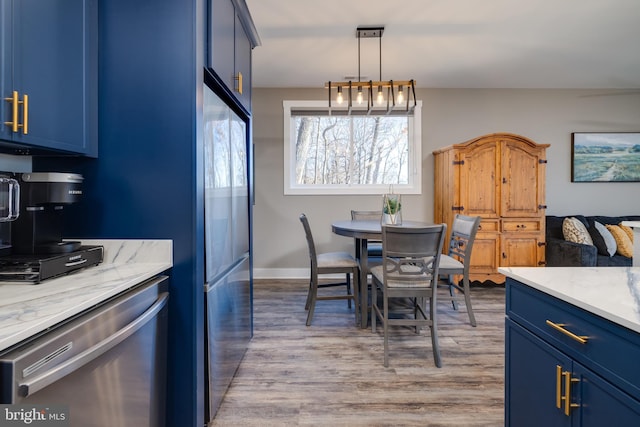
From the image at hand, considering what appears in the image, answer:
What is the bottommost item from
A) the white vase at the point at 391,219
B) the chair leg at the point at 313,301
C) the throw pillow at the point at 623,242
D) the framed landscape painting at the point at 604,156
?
the chair leg at the point at 313,301

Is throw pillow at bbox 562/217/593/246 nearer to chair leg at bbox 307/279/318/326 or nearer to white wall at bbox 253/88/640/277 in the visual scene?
white wall at bbox 253/88/640/277

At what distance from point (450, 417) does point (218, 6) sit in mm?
2425

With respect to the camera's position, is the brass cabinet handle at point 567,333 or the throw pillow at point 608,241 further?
the throw pillow at point 608,241

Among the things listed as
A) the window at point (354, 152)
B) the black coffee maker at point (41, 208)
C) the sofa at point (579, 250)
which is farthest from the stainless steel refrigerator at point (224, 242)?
the sofa at point (579, 250)

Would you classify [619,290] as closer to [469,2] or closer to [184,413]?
[184,413]

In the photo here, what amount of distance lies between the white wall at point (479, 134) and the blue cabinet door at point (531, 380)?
10.6ft

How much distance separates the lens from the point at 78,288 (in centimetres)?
102

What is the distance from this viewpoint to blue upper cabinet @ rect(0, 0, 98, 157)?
1.03 meters

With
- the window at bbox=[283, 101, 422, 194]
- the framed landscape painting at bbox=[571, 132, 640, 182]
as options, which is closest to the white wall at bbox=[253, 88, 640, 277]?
the framed landscape painting at bbox=[571, 132, 640, 182]

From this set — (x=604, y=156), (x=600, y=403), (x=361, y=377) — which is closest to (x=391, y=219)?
(x=361, y=377)

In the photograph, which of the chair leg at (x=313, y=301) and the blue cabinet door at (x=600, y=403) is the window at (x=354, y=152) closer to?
the chair leg at (x=313, y=301)

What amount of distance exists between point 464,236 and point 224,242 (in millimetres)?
2228

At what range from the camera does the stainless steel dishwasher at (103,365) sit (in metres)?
0.71

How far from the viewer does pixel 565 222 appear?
13.3 feet
